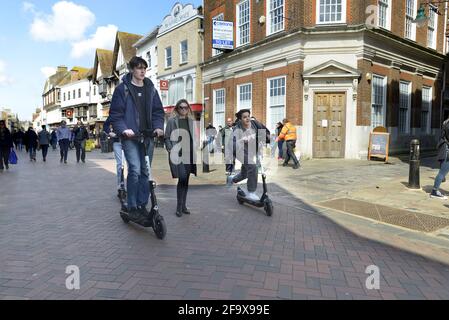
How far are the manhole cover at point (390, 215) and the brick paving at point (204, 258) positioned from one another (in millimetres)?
729

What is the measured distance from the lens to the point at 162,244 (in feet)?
13.7

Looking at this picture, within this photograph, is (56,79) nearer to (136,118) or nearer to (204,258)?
(136,118)

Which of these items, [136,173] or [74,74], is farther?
[74,74]

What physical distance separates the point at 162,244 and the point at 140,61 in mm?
2312

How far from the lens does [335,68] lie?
13977mm

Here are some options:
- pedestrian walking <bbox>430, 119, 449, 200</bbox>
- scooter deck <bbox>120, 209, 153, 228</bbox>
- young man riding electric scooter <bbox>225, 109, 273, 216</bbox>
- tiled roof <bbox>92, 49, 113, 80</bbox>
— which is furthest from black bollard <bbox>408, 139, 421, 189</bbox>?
tiled roof <bbox>92, 49, 113, 80</bbox>

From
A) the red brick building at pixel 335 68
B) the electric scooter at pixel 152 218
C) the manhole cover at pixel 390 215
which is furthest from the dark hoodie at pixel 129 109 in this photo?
the red brick building at pixel 335 68

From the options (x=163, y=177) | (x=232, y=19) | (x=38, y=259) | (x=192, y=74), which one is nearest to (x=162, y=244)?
(x=38, y=259)

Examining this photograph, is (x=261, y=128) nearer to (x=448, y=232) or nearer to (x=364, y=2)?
(x=448, y=232)

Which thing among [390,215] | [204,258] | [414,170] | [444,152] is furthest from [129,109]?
[414,170]

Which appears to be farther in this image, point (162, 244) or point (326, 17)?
point (326, 17)

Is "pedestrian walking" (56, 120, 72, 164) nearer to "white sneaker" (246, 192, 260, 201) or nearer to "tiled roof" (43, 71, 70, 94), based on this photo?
"white sneaker" (246, 192, 260, 201)

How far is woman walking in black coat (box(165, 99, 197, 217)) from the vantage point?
5250 millimetres

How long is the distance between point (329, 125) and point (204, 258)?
39.1ft
